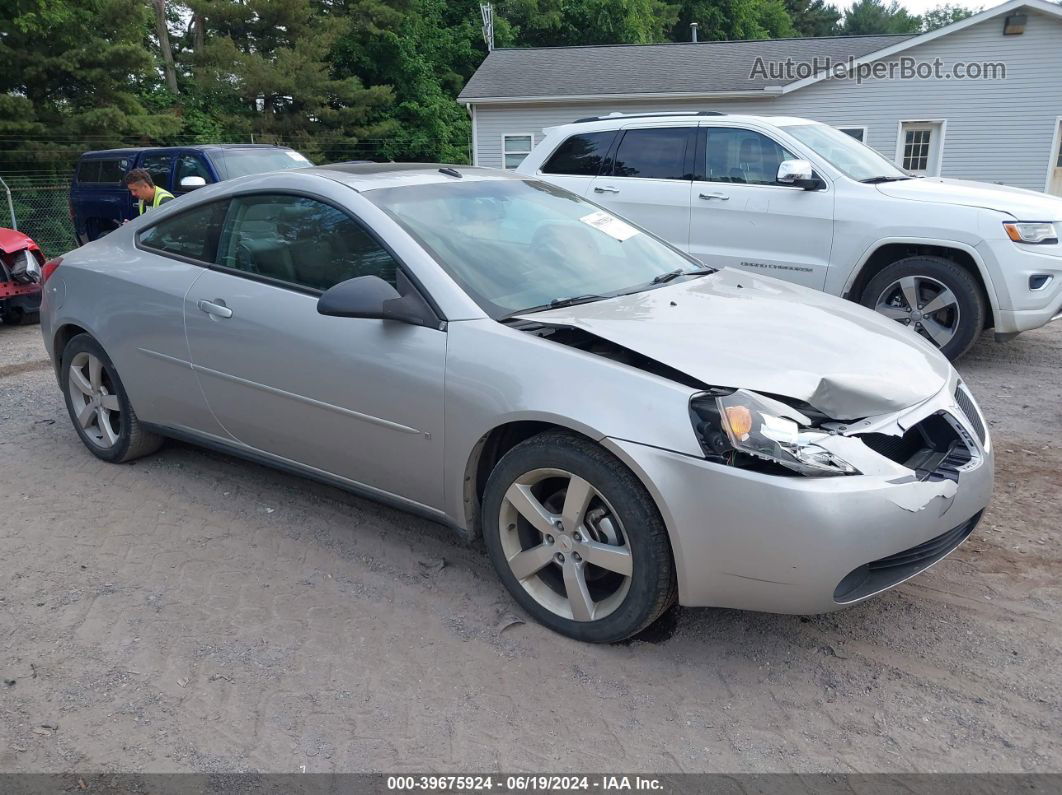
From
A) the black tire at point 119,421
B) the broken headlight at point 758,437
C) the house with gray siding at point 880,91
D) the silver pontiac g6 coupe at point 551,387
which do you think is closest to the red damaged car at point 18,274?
the black tire at point 119,421

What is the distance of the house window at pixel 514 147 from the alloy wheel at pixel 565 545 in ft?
69.7

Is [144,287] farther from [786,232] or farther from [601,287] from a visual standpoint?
[786,232]

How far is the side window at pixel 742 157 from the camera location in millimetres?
7082

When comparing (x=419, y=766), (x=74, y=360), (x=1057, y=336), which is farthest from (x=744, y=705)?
(x=1057, y=336)

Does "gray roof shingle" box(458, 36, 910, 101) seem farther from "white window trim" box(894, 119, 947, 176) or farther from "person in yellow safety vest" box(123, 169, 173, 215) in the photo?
"person in yellow safety vest" box(123, 169, 173, 215)

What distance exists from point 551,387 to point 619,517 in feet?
1.65

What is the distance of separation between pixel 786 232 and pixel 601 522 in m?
4.71

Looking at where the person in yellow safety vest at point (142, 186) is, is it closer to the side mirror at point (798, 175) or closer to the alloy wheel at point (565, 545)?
the side mirror at point (798, 175)

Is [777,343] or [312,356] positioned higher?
[777,343]

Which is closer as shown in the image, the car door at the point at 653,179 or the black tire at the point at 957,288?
the black tire at the point at 957,288

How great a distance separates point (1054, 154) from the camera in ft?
63.7

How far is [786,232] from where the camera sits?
6.93 m

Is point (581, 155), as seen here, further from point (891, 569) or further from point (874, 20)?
point (874, 20)

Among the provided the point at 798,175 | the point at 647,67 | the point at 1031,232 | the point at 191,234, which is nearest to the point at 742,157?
the point at 798,175
